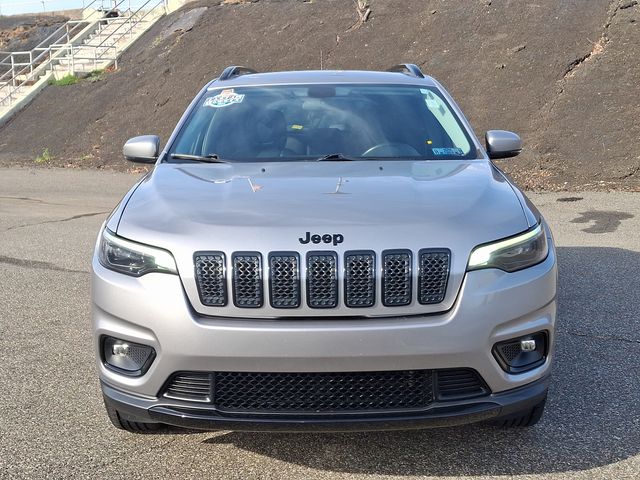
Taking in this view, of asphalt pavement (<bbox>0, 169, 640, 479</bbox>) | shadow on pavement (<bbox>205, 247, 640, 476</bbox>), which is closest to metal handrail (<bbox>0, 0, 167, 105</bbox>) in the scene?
asphalt pavement (<bbox>0, 169, 640, 479</bbox>)

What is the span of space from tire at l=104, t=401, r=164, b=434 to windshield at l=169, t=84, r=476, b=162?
64.1 inches

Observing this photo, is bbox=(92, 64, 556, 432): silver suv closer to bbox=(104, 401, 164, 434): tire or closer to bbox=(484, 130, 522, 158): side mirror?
bbox=(104, 401, 164, 434): tire

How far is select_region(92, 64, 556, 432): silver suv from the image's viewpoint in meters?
3.19

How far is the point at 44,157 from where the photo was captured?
19.5 meters

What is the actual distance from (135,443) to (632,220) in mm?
7978

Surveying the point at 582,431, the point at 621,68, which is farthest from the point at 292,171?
the point at 621,68

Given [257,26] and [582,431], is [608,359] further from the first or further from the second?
[257,26]

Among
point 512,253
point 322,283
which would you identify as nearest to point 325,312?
point 322,283

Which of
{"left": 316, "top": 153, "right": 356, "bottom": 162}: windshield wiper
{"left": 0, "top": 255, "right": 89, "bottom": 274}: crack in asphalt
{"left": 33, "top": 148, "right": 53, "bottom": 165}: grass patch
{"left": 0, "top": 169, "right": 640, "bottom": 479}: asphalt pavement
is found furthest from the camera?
{"left": 33, "top": 148, "right": 53, "bottom": 165}: grass patch

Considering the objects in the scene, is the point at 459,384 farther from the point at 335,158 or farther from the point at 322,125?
the point at 322,125

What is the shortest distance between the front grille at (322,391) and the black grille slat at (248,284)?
0.96 feet

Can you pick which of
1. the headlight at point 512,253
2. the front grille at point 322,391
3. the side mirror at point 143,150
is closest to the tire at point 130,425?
the front grille at point 322,391

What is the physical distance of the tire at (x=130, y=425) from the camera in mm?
3669

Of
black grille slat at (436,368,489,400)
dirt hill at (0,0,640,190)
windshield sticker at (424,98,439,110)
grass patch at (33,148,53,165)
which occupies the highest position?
windshield sticker at (424,98,439,110)
